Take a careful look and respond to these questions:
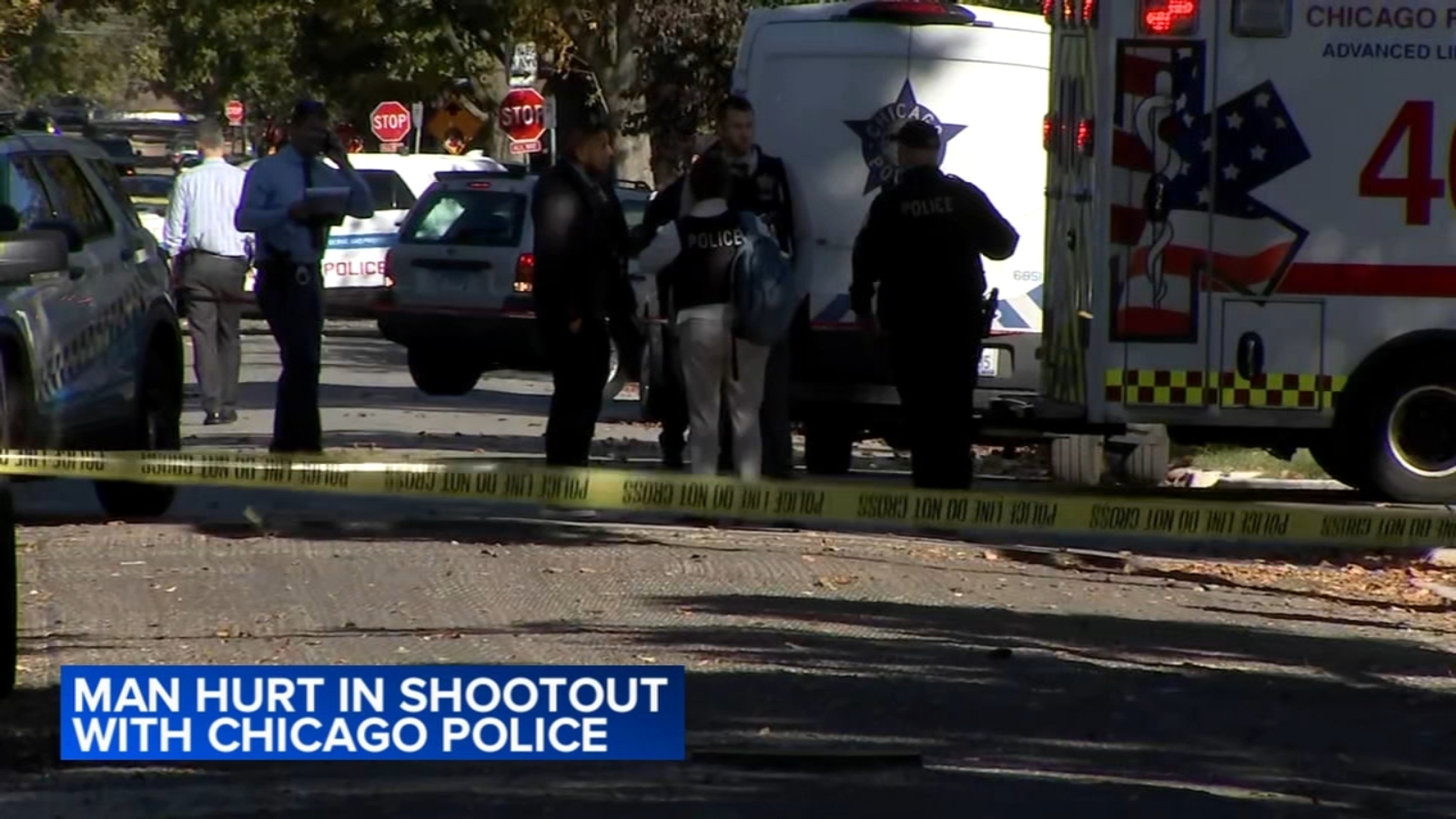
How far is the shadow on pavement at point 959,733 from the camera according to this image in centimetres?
661

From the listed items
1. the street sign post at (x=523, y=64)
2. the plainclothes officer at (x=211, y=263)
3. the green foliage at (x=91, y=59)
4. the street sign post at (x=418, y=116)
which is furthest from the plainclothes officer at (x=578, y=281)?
the green foliage at (x=91, y=59)

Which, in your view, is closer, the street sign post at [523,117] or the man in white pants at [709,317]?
the man in white pants at [709,317]

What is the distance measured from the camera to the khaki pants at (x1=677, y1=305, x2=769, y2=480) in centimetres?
1172

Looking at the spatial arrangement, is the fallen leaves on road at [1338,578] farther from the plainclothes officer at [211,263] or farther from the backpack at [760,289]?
the plainclothes officer at [211,263]

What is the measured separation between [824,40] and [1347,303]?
294 cm

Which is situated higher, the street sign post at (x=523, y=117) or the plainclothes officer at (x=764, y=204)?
the street sign post at (x=523, y=117)

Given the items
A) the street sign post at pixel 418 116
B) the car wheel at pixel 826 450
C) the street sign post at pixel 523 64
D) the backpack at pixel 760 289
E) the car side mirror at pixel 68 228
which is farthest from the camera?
the street sign post at pixel 418 116

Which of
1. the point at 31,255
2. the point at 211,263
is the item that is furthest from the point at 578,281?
the point at 211,263

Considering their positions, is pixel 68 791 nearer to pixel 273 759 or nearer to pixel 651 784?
pixel 273 759

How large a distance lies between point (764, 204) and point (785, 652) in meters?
4.10

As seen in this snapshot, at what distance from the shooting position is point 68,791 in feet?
21.9

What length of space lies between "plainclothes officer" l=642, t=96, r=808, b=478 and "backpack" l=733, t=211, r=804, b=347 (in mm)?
557

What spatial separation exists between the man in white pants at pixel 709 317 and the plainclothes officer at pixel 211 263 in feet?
20.3

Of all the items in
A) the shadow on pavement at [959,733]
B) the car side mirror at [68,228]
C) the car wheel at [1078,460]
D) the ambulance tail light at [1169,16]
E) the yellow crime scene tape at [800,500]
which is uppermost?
the ambulance tail light at [1169,16]
